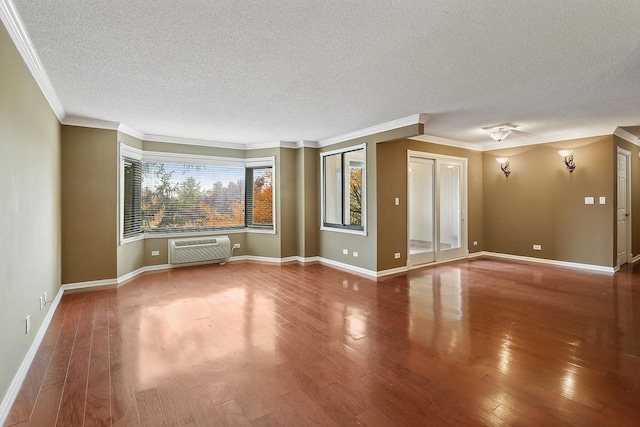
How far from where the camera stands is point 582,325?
3.19m

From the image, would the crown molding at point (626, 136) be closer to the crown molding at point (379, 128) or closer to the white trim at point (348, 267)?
the crown molding at point (379, 128)

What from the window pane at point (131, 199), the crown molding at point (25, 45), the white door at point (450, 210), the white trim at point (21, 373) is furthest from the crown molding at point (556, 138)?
the white trim at point (21, 373)

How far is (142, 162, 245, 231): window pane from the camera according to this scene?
5816 mm

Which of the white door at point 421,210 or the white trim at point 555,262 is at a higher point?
the white door at point 421,210

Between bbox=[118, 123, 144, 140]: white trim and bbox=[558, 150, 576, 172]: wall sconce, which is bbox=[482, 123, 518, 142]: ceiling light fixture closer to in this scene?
bbox=[558, 150, 576, 172]: wall sconce

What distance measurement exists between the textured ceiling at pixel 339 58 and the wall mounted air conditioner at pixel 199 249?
2461 millimetres

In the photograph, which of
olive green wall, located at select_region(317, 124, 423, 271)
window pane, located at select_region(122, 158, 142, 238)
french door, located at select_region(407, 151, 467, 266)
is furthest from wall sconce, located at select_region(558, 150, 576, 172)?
window pane, located at select_region(122, 158, 142, 238)

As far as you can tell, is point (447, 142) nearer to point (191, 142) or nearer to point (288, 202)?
point (288, 202)

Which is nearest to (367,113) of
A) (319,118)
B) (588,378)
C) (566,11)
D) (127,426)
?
(319,118)

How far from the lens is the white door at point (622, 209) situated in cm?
557

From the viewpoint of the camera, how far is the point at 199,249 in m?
6.06

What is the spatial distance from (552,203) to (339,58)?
18.5ft

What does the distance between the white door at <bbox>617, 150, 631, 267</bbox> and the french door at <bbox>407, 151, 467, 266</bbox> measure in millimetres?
2504

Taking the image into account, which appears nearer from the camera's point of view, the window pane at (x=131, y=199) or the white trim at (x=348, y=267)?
the window pane at (x=131, y=199)
